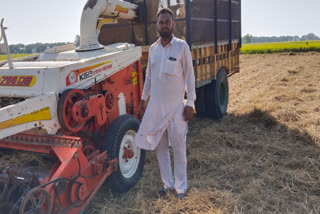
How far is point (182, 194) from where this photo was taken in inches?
118

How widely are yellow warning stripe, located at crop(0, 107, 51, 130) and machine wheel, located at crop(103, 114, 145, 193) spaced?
719mm

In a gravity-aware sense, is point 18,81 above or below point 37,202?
above

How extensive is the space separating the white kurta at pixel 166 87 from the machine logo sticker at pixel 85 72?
1.67 ft

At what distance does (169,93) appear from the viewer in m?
2.79

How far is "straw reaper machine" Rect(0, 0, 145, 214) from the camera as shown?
228 centimetres

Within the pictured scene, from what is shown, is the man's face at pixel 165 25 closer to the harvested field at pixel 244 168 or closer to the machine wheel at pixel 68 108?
the machine wheel at pixel 68 108

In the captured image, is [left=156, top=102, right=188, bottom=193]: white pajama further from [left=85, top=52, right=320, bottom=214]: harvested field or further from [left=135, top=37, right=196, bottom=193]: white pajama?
[left=85, top=52, right=320, bottom=214]: harvested field

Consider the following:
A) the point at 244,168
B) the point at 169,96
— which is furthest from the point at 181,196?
the point at 244,168

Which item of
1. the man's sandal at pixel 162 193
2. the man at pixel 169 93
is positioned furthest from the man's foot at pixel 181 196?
the man's sandal at pixel 162 193

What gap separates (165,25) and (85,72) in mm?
873

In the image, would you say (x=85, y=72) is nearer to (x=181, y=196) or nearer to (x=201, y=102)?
(x=181, y=196)

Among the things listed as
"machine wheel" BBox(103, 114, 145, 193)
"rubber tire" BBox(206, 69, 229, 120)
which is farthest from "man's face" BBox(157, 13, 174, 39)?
"rubber tire" BBox(206, 69, 229, 120)

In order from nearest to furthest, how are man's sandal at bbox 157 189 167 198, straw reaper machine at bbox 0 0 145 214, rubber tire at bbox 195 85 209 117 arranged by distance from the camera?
1. straw reaper machine at bbox 0 0 145 214
2. man's sandal at bbox 157 189 167 198
3. rubber tire at bbox 195 85 209 117

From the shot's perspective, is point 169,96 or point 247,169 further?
point 247,169
